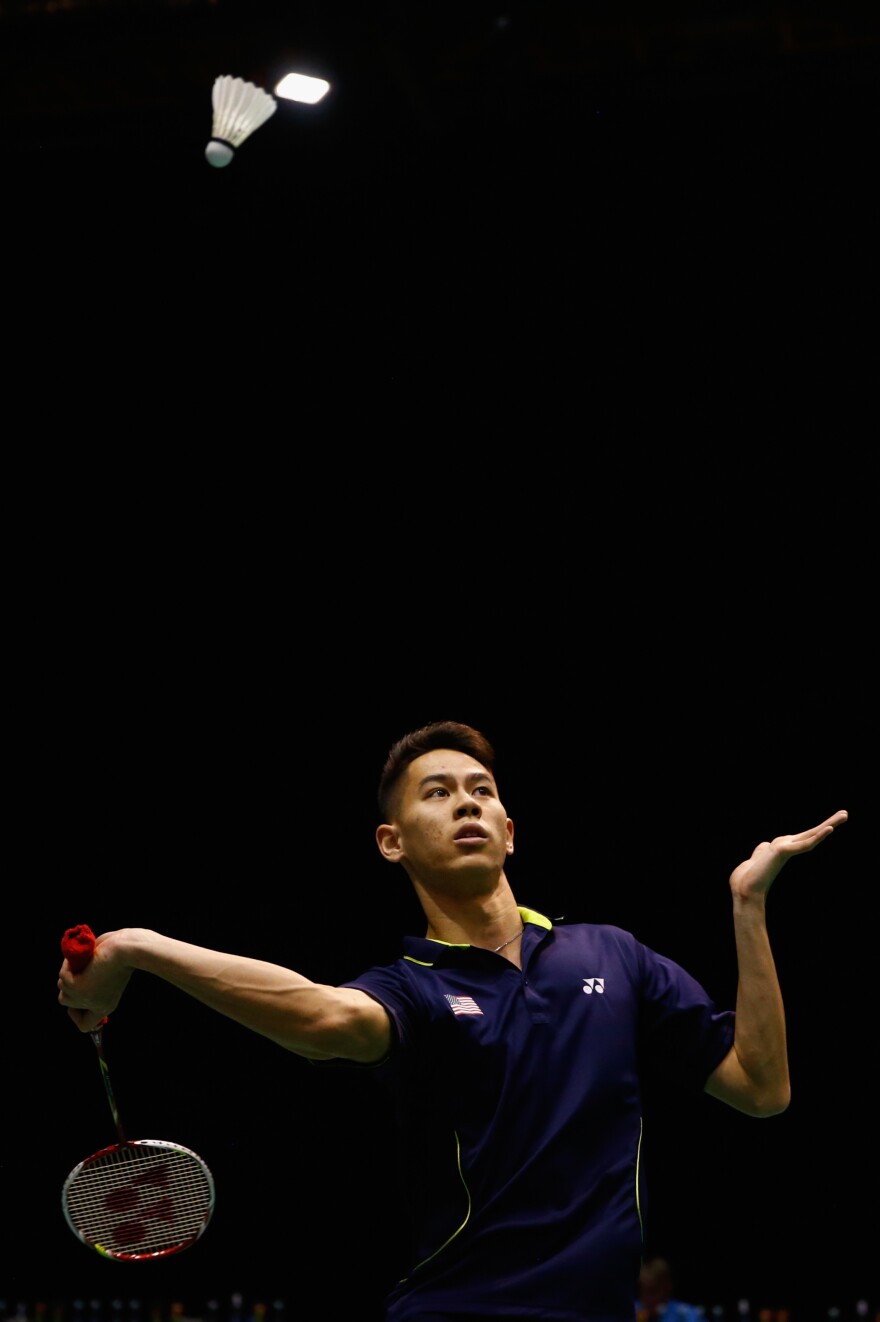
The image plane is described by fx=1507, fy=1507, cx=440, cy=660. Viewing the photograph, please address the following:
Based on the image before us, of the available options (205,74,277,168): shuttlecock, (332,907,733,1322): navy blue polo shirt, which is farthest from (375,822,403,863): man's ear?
(205,74,277,168): shuttlecock

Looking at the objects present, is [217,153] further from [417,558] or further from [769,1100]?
[769,1100]

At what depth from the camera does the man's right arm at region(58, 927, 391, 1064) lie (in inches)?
102

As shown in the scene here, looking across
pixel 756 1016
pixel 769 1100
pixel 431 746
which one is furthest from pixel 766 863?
pixel 431 746

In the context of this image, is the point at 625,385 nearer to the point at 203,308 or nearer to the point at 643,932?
the point at 203,308

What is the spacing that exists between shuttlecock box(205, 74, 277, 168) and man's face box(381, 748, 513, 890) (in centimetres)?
261

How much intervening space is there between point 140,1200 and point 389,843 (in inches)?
36.6

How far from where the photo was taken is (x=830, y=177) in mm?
5844

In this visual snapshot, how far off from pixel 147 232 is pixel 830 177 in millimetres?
2747

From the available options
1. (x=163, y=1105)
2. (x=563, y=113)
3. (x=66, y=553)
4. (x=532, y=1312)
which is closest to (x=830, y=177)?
(x=563, y=113)

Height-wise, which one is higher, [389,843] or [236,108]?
[236,108]

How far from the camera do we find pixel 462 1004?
2885mm

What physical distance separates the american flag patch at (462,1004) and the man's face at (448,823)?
1.15 feet

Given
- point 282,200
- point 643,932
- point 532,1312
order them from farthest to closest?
point 643,932
point 282,200
point 532,1312

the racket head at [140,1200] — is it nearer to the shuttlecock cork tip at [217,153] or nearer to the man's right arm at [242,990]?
the man's right arm at [242,990]
